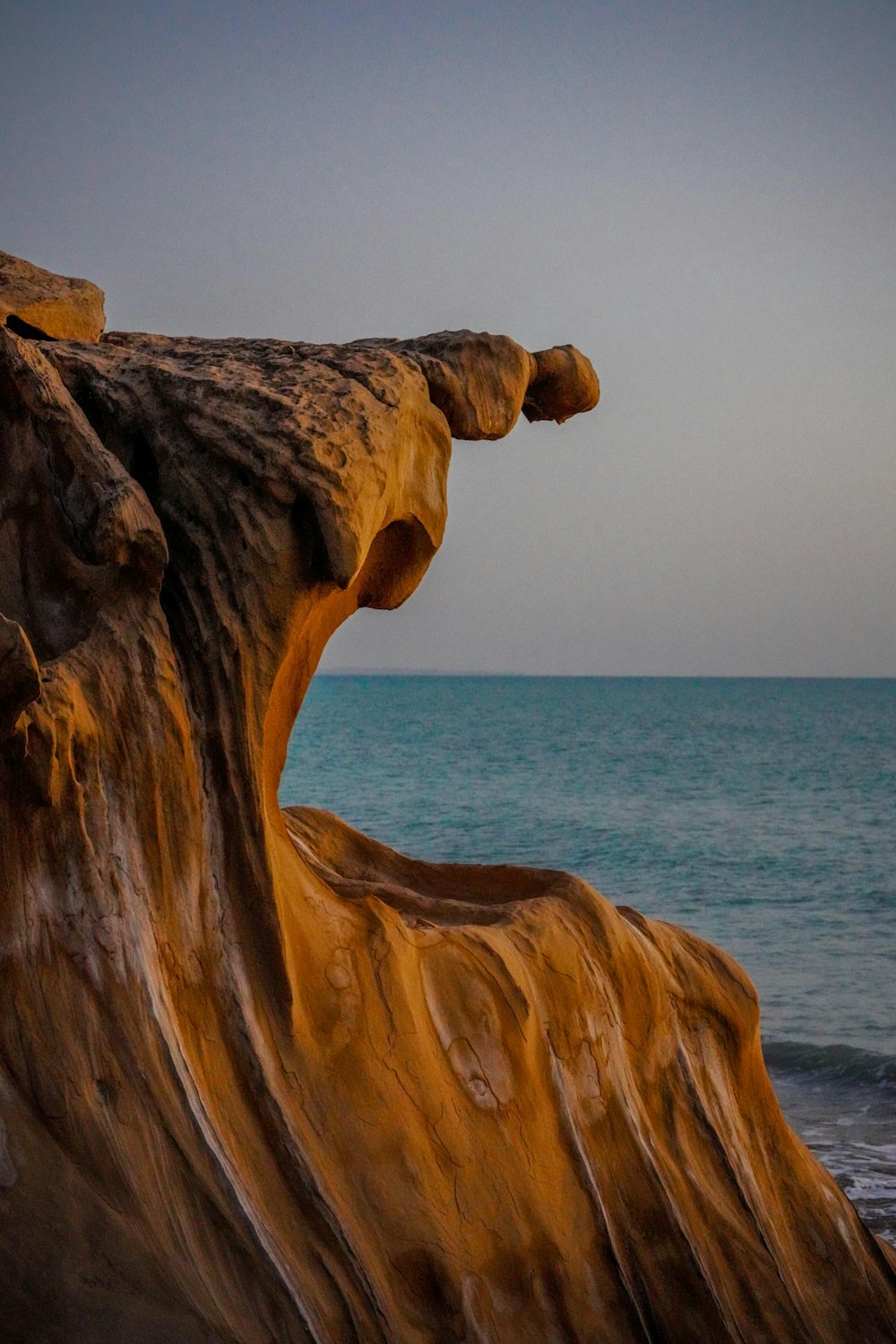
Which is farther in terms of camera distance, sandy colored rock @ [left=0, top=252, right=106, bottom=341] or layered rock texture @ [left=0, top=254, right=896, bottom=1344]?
sandy colored rock @ [left=0, top=252, right=106, bottom=341]

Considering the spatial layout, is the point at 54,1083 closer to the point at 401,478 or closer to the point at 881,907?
the point at 401,478

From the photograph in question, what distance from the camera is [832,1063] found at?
9.05 meters

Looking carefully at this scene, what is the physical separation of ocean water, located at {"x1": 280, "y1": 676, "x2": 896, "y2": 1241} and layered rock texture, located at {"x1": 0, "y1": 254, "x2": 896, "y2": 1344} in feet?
9.88

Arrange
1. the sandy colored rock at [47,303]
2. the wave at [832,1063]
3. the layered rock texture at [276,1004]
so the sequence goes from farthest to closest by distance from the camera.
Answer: the wave at [832,1063] → the sandy colored rock at [47,303] → the layered rock texture at [276,1004]

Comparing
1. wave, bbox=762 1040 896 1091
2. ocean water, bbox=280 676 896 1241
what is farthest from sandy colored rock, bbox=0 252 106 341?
wave, bbox=762 1040 896 1091

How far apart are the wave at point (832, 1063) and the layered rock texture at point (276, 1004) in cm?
479

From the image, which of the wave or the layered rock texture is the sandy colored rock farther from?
the wave

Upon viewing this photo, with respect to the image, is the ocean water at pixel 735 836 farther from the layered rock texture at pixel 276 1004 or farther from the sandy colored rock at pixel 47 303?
the sandy colored rock at pixel 47 303

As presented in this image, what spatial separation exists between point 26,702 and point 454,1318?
6.07 ft

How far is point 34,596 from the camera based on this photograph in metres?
3.52

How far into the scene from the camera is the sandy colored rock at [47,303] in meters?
4.13

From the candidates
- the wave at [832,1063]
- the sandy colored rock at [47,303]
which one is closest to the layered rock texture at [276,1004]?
the sandy colored rock at [47,303]

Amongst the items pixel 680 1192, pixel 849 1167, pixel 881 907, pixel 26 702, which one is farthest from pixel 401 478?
pixel 881 907

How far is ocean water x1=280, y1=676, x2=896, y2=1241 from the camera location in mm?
8977
